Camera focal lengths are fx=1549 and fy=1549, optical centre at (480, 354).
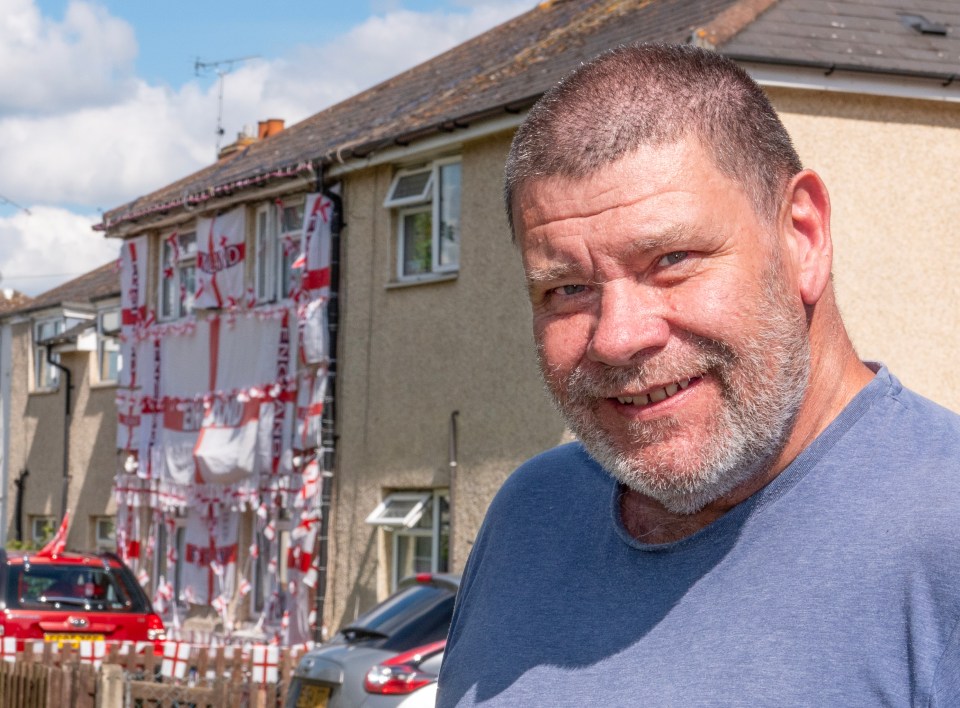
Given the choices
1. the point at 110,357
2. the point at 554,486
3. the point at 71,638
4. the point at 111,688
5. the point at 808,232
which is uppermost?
the point at 110,357

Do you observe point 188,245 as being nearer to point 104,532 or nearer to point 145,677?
point 104,532

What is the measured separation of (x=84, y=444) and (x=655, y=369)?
26771 millimetres

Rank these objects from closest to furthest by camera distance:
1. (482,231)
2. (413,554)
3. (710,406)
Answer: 1. (710,406)
2. (482,231)
3. (413,554)

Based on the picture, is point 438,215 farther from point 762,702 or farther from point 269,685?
point 762,702

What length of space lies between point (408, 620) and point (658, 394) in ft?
23.6

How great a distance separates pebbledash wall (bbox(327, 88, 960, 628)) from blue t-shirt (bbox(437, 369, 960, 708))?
39.2 feet

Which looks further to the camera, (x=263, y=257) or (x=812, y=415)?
(x=263, y=257)

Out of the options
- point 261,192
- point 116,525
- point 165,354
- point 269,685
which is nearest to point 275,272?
point 261,192

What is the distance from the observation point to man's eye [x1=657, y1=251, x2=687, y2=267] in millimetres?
1862

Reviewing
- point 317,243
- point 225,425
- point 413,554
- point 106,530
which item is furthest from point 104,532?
point 413,554

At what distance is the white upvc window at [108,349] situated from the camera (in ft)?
92.6

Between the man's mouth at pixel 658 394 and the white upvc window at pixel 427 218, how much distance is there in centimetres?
1469

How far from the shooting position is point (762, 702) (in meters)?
1.70

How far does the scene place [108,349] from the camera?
28.4 m
